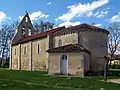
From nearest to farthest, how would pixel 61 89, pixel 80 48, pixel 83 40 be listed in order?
pixel 61 89 → pixel 80 48 → pixel 83 40

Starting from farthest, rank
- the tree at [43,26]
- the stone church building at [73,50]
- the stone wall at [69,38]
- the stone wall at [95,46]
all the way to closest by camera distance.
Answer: the tree at [43,26], the stone wall at [69,38], the stone wall at [95,46], the stone church building at [73,50]

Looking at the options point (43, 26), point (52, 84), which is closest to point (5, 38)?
point (43, 26)

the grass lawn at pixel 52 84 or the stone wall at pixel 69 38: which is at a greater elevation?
the stone wall at pixel 69 38

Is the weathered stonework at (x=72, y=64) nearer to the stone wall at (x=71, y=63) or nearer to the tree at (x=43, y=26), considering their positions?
the stone wall at (x=71, y=63)

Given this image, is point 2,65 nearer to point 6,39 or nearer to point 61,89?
point 6,39

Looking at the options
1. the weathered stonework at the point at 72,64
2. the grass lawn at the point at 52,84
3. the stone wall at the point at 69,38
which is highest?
the stone wall at the point at 69,38

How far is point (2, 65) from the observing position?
7506 centimetres

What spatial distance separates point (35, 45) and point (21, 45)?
816 centimetres

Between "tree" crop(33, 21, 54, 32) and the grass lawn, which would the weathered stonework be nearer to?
the grass lawn

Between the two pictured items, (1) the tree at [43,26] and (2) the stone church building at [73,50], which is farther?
(1) the tree at [43,26]

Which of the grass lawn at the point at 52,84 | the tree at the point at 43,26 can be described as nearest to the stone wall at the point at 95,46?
the grass lawn at the point at 52,84

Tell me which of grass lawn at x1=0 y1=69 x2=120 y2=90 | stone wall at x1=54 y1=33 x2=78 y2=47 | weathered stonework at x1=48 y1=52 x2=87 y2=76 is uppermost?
stone wall at x1=54 y1=33 x2=78 y2=47

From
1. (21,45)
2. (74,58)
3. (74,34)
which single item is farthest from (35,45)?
(74,58)

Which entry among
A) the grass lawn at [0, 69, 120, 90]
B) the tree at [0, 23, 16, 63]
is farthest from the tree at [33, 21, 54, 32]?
the grass lawn at [0, 69, 120, 90]
